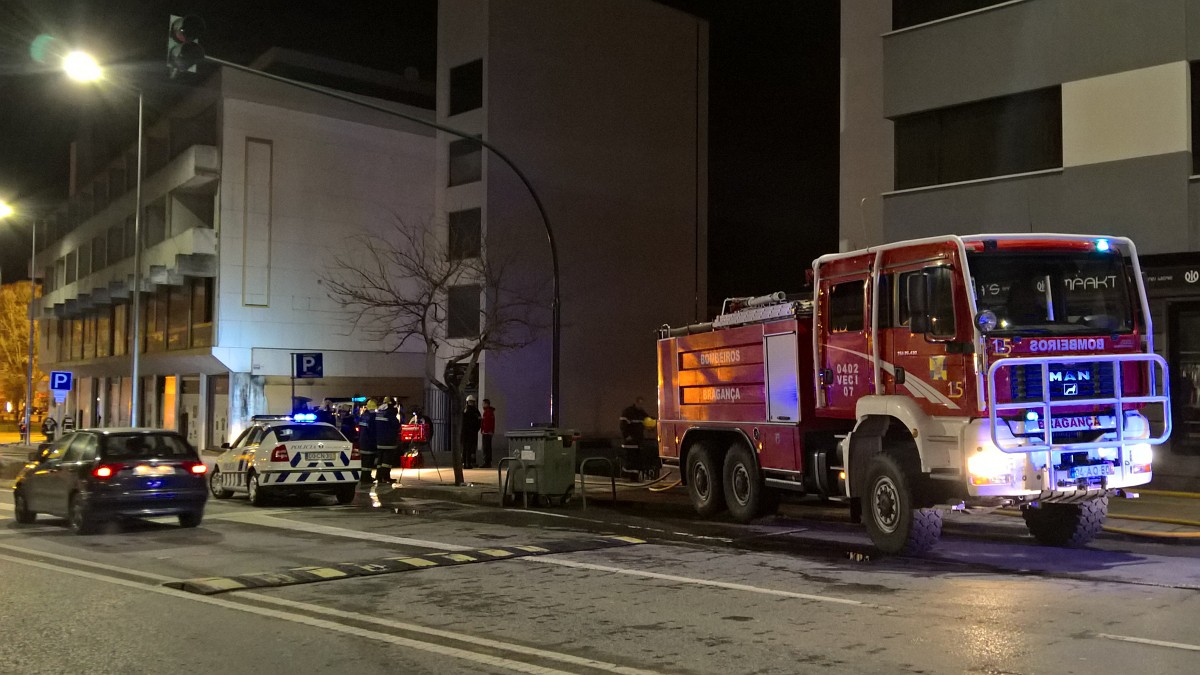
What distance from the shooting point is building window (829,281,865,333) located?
468 inches

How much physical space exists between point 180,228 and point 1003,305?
33047mm

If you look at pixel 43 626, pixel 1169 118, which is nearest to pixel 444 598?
pixel 43 626

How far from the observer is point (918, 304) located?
424 inches

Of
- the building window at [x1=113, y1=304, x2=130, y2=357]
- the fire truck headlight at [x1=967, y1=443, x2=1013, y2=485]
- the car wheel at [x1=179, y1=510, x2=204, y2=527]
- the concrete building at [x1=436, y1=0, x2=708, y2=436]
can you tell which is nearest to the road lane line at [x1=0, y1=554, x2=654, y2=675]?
the car wheel at [x1=179, y1=510, x2=204, y2=527]

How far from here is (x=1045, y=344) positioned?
33.3 feet

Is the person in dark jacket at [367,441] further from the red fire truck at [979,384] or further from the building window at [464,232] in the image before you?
the red fire truck at [979,384]

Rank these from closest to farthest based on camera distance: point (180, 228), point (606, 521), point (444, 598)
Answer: point (444, 598) → point (606, 521) → point (180, 228)

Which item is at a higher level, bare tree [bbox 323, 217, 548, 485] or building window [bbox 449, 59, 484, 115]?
building window [bbox 449, 59, 484, 115]

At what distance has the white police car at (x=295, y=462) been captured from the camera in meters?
17.8

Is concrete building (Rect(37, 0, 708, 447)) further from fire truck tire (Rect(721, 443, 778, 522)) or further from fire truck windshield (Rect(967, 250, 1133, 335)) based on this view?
fire truck windshield (Rect(967, 250, 1133, 335))

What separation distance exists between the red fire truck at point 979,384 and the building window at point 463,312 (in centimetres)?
2124

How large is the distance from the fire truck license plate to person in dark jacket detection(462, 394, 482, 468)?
1726 centimetres

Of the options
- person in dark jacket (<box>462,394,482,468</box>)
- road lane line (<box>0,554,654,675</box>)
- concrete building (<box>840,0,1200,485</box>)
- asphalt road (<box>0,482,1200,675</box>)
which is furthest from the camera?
person in dark jacket (<box>462,394,482,468</box>)

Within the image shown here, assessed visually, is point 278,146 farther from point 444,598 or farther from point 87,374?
point 444,598
